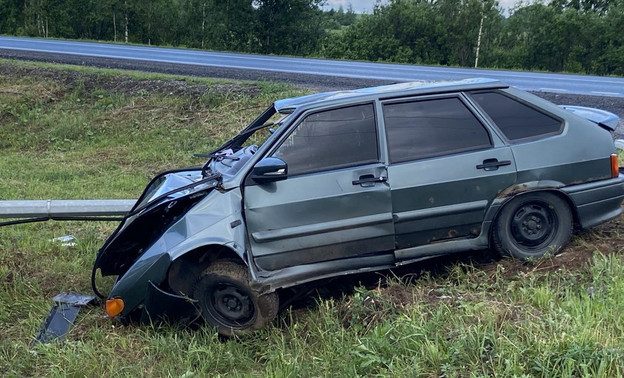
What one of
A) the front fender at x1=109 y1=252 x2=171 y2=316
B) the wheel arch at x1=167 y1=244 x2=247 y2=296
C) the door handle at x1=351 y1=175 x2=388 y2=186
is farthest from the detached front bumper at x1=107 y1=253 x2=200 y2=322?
the door handle at x1=351 y1=175 x2=388 y2=186

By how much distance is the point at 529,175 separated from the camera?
459 centimetres

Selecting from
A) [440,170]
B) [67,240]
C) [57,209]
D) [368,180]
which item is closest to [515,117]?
[440,170]

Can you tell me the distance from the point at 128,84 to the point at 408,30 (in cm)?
1808

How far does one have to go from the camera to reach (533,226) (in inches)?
186

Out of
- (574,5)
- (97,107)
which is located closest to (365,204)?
(97,107)

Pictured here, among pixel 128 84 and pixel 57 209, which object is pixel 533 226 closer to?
pixel 57 209

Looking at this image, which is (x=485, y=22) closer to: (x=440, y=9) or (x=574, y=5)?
(x=440, y=9)

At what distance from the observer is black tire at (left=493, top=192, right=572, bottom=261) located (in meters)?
4.65

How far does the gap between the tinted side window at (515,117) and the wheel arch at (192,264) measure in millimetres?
2346

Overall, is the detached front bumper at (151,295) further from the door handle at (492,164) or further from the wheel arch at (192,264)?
the door handle at (492,164)

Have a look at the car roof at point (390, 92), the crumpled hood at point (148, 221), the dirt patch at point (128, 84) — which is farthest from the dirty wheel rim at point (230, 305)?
the dirt patch at point (128, 84)

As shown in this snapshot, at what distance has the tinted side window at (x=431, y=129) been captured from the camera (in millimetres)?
4633

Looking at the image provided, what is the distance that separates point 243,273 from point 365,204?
1.06m

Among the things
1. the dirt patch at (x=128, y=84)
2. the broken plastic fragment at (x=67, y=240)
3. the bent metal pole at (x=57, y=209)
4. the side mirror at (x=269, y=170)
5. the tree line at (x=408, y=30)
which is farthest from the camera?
the tree line at (x=408, y=30)
